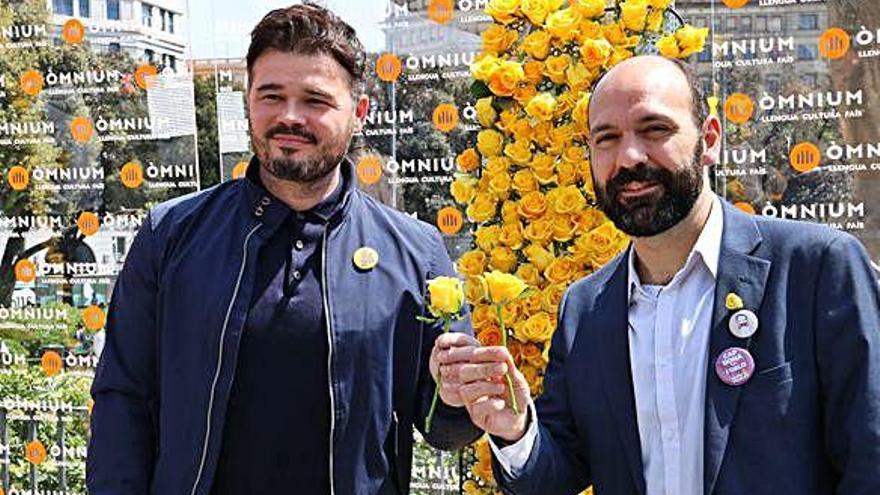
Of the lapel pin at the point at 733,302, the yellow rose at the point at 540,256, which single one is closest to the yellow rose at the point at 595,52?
the yellow rose at the point at 540,256

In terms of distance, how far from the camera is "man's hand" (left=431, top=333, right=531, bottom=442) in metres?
1.74

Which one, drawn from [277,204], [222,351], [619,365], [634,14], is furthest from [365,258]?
[634,14]

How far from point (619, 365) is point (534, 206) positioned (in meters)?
0.69

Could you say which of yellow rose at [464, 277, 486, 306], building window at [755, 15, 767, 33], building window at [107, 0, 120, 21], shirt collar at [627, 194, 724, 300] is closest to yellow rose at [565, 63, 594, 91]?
yellow rose at [464, 277, 486, 306]

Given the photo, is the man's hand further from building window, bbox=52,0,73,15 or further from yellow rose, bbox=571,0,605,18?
building window, bbox=52,0,73,15

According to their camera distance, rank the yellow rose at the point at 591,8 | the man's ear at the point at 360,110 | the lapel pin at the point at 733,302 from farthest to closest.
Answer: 1. the yellow rose at the point at 591,8
2. the man's ear at the point at 360,110
3. the lapel pin at the point at 733,302

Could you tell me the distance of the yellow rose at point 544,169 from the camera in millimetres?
2506

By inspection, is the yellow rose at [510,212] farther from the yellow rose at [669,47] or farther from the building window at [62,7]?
the building window at [62,7]

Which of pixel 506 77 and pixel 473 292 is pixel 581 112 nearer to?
pixel 506 77

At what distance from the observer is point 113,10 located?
15.2ft

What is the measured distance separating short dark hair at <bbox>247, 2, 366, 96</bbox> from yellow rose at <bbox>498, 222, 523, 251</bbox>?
57 centimetres

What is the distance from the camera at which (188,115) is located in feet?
14.8

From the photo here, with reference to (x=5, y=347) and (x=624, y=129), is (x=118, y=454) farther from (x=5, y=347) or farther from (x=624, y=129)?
(x=5, y=347)

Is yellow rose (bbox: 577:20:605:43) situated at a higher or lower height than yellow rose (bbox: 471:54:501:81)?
higher
